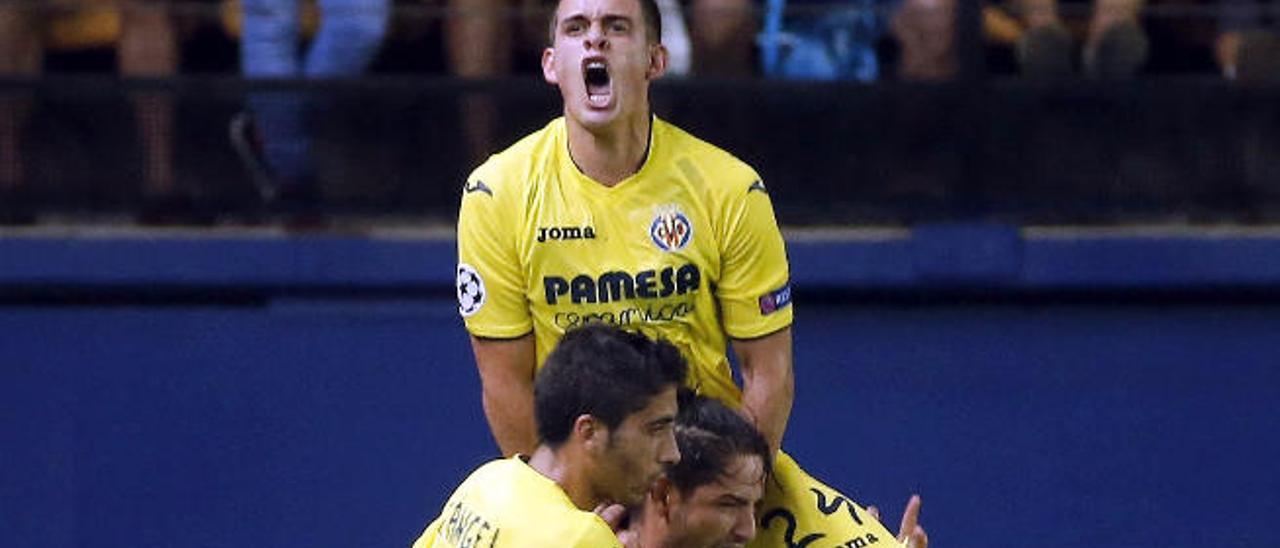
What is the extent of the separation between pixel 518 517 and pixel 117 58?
13.0 feet

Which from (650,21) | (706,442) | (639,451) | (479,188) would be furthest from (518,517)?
(650,21)

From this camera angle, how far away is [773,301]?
255 inches

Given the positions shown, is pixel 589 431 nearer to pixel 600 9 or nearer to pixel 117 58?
pixel 600 9

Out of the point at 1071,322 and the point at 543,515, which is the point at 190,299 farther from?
the point at 543,515

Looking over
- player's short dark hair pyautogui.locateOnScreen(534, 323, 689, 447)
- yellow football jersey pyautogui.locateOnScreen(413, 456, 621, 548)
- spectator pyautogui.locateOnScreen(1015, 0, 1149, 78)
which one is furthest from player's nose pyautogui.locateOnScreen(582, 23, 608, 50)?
spectator pyautogui.locateOnScreen(1015, 0, 1149, 78)

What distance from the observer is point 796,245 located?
866cm

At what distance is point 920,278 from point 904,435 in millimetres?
499

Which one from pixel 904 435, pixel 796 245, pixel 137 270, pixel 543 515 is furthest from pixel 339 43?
pixel 543 515

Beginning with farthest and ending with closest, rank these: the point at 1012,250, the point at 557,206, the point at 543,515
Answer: the point at 1012,250, the point at 557,206, the point at 543,515

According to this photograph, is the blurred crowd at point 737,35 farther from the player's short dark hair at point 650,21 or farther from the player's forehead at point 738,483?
the player's forehead at point 738,483

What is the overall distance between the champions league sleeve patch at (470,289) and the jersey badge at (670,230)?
16.2 inches

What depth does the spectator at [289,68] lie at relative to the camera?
8.67 m

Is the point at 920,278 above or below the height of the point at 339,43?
below

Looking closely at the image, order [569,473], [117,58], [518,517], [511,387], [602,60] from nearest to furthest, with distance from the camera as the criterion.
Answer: [518,517] → [569,473] → [602,60] → [511,387] → [117,58]
